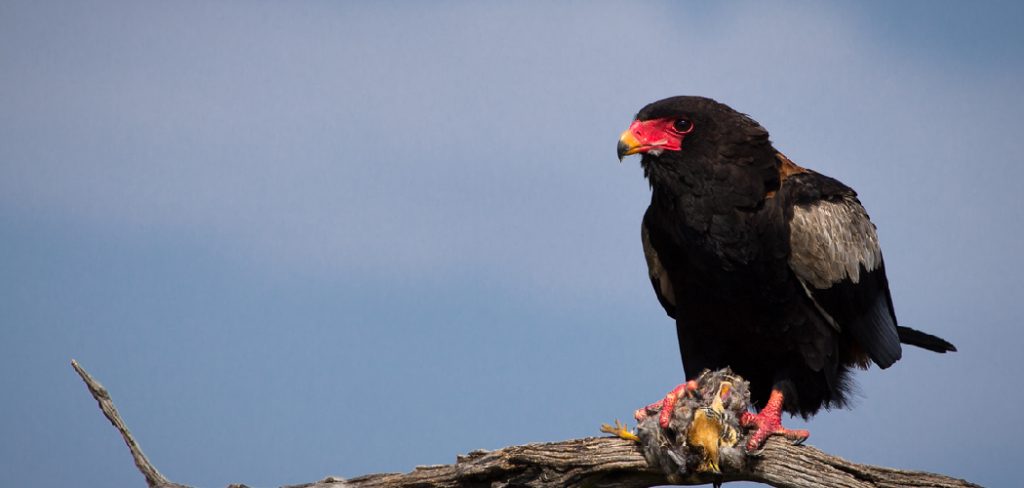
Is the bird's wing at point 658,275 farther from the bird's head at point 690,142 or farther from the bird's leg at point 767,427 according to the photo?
the bird's leg at point 767,427

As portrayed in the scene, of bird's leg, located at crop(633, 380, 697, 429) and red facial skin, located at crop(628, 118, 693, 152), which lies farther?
red facial skin, located at crop(628, 118, 693, 152)

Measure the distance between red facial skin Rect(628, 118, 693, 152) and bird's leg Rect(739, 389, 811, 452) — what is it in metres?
1.81

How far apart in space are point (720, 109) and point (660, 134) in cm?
47

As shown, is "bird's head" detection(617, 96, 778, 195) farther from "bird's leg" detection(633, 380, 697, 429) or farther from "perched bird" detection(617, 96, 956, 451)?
"bird's leg" detection(633, 380, 697, 429)

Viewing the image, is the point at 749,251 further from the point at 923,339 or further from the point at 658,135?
the point at 923,339

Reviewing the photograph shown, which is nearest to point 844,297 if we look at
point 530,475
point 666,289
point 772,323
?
point 772,323

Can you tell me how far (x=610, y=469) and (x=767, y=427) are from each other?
1019mm

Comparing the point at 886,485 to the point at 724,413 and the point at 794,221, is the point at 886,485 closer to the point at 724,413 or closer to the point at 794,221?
the point at 724,413

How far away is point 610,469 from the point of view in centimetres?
614

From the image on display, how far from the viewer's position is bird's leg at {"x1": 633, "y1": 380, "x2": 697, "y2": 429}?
20.0 ft

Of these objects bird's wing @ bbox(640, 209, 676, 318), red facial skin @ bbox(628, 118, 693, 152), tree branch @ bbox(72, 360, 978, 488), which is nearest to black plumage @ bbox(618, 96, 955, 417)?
red facial skin @ bbox(628, 118, 693, 152)

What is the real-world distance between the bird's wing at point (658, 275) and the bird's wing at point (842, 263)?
1.02 meters

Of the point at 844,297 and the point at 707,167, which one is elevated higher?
the point at 707,167

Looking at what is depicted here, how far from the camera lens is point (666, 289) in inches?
297
